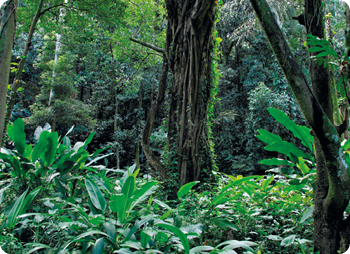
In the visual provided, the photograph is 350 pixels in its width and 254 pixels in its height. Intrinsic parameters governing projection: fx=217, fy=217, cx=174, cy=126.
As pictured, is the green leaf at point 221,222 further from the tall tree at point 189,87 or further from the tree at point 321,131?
the tall tree at point 189,87

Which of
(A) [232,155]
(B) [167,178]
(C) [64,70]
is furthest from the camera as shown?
(A) [232,155]

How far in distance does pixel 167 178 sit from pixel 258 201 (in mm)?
1049

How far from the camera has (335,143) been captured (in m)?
0.96

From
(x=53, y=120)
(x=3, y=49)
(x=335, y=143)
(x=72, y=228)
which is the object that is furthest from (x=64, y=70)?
(x=335, y=143)

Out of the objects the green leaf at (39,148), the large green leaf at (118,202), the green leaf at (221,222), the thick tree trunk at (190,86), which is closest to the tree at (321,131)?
the green leaf at (221,222)

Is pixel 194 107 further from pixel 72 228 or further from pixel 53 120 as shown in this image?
pixel 53 120

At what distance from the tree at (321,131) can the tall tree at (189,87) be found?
134 centimetres

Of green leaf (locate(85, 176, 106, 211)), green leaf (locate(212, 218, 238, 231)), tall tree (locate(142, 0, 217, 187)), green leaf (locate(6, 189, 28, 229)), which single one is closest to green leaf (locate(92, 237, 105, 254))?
green leaf (locate(85, 176, 106, 211))

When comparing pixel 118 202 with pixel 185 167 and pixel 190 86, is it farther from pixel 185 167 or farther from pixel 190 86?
pixel 190 86

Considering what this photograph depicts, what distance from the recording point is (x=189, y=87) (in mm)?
2377

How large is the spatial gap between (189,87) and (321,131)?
157 centimetres

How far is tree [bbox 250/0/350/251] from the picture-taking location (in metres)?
0.96

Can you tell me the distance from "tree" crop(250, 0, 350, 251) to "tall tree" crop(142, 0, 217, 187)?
1.34 m

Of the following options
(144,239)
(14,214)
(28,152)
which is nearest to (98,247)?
(144,239)
